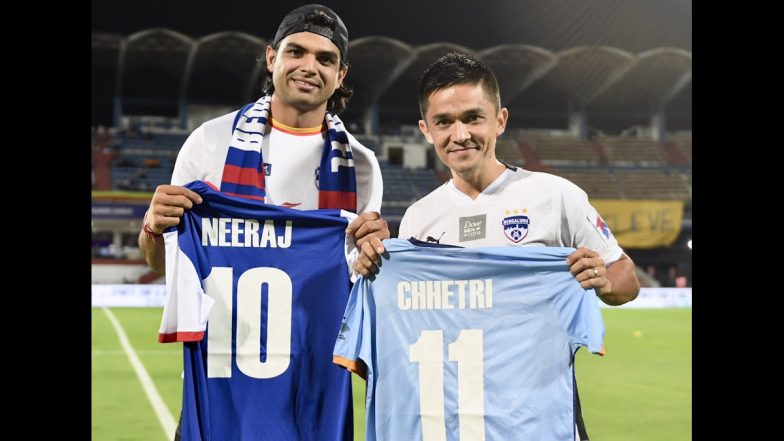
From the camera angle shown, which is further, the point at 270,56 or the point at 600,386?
the point at 600,386

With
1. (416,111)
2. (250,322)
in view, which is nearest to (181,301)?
(250,322)

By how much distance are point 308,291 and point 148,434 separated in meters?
2.63

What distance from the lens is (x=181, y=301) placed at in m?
2.64

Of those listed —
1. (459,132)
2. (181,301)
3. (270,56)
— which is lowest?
(181,301)

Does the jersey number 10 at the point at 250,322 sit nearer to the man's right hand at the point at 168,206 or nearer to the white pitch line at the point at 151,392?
the man's right hand at the point at 168,206

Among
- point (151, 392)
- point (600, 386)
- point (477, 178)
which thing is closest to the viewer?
point (477, 178)

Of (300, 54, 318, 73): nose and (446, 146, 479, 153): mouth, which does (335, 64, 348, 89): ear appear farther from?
(446, 146, 479, 153): mouth

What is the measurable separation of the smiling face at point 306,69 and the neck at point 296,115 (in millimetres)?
30

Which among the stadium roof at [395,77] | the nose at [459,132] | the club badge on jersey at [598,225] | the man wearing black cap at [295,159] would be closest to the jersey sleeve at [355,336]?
the man wearing black cap at [295,159]

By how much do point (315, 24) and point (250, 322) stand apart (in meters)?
1.07

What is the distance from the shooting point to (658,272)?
18.5m

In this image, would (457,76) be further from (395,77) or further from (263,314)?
(395,77)

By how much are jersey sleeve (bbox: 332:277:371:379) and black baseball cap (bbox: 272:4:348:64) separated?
0.87m

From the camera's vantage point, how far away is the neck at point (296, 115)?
285cm
